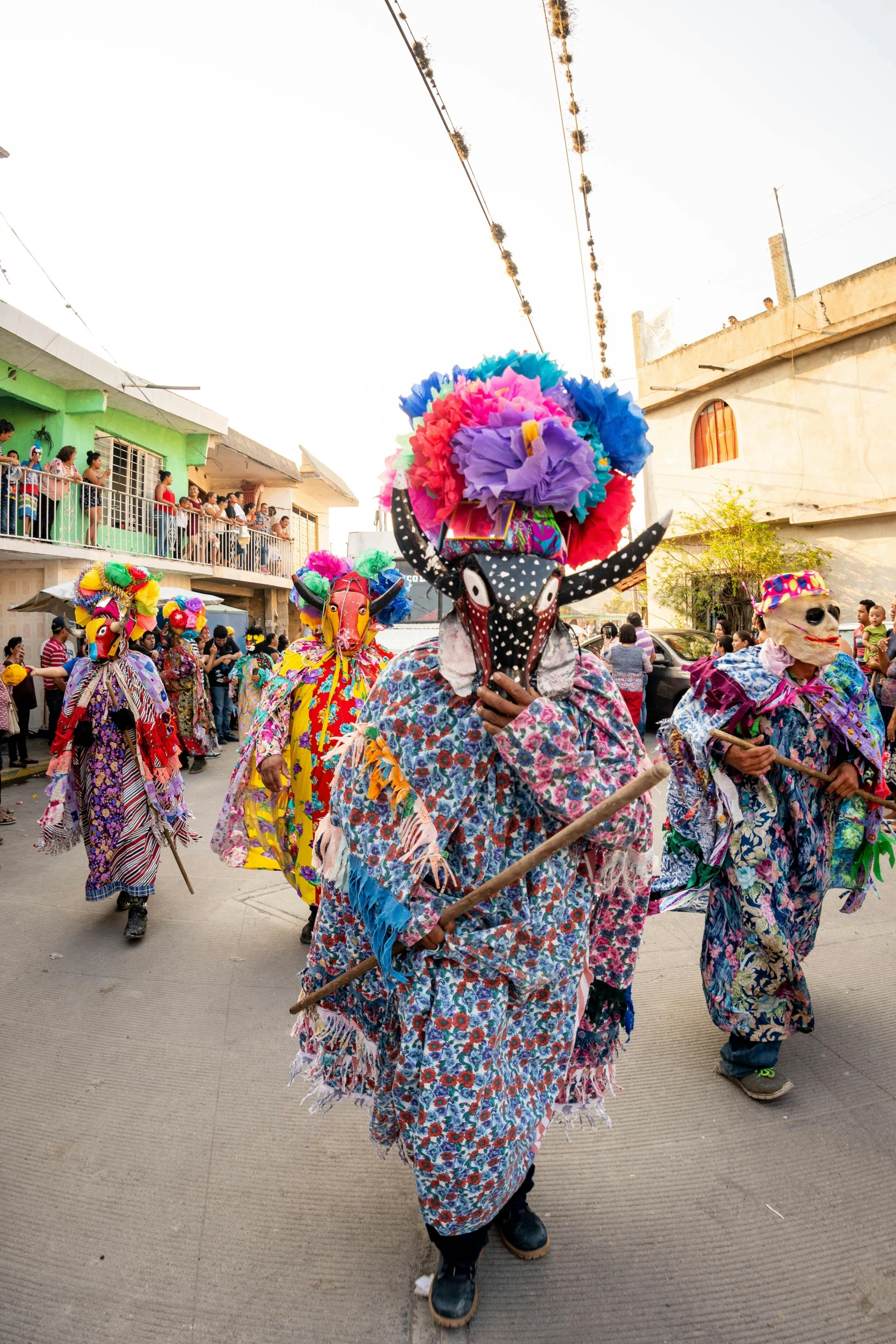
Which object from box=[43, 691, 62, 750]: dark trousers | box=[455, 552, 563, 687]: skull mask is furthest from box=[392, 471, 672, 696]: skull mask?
box=[43, 691, 62, 750]: dark trousers

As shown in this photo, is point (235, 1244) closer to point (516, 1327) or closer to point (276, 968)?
point (516, 1327)

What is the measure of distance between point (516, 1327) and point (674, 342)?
781 inches

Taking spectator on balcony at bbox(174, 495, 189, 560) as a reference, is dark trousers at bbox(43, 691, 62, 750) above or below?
below

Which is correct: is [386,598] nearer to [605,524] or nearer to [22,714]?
[605,524]

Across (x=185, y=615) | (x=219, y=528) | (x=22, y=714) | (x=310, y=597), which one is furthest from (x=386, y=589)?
(x=219, y=528)

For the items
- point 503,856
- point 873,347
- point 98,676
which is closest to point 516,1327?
point 503,856

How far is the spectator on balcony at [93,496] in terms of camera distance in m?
13.0

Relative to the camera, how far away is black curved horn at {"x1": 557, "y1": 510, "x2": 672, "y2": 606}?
205 cm

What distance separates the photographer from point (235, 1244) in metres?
2.18

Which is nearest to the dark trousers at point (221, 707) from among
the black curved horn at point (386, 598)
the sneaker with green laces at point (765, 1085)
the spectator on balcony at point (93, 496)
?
the spectator on balcony at point (93, 496)

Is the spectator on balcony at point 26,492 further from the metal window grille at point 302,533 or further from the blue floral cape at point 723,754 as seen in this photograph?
the blue floral cape at point 723,754

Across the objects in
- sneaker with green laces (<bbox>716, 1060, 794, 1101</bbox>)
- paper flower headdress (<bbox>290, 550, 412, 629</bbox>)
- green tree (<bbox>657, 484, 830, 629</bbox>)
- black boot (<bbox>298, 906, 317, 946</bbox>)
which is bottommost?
sneaker with green laces (<bbox>716, 1060, 794, 1101</bbox>)

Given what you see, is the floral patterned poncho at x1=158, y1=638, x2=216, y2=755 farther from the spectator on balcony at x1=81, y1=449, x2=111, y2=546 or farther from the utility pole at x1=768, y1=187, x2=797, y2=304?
the utility pole at x1=768, y1=187, x2=797, y2=304

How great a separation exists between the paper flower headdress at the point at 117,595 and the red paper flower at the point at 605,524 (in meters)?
3.30
